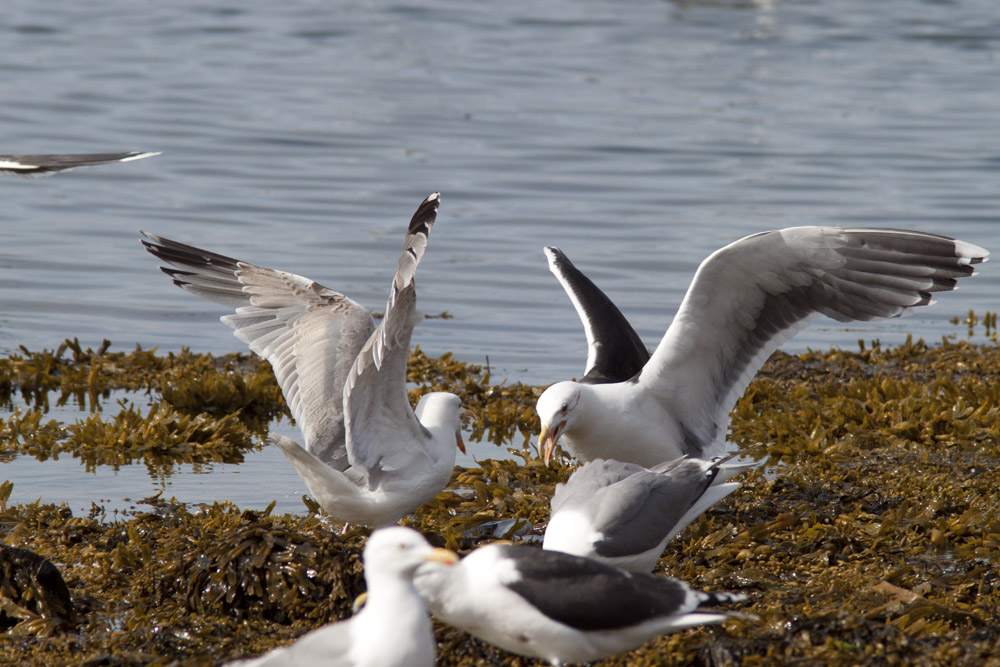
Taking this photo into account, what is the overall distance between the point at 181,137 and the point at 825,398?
42.7 ft

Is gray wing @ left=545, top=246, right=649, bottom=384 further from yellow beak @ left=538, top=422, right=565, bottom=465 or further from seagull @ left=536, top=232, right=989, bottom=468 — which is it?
yellow beak @ left=538, top=422, right=565, bottom=465

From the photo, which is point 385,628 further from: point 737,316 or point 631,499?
point 737,316

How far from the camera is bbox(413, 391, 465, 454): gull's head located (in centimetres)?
645

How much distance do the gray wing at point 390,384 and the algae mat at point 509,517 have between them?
0.40m

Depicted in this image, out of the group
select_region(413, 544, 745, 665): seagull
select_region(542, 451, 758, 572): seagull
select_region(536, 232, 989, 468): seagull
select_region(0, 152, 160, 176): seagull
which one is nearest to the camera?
select_region(413, 544, 745, 665): seagull

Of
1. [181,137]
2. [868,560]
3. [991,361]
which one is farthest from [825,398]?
[181,137]

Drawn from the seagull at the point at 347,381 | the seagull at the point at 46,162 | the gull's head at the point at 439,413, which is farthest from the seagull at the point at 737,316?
the seagull at the point at 46,162

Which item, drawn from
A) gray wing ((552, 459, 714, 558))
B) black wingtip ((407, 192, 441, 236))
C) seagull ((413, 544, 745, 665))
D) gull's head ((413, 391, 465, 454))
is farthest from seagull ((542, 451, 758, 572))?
black wingtip ((407, 192, 441, 236))

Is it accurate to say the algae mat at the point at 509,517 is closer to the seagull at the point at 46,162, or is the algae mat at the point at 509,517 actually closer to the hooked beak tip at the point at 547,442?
the hooked beak tip at the point at 547,442

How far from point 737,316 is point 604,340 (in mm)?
982

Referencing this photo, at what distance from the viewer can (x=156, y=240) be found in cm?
752

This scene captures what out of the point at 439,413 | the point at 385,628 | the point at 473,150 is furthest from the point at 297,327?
the point at 473,150

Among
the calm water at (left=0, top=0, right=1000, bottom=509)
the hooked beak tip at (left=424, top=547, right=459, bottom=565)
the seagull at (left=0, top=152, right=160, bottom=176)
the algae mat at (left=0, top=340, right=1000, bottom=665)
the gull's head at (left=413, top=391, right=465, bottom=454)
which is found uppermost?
the seagull at (left=0, top=152, right=160, bottom=176)

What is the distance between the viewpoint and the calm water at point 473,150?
11.9m
